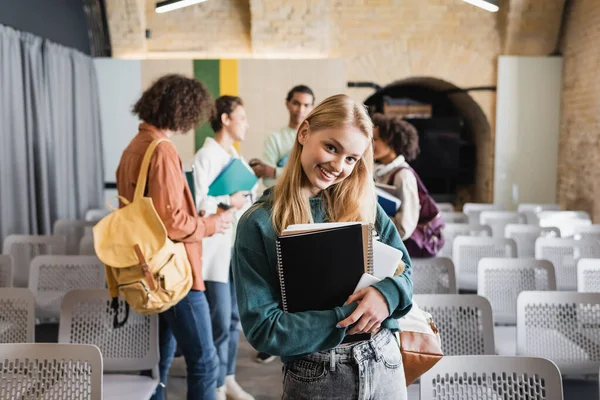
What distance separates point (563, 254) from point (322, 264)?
3687mm

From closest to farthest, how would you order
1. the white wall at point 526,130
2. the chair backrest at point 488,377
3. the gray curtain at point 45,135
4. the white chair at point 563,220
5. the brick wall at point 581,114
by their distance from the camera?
1. the chair backrest at point 488,377
2. the gray curtain at point 45,135
3. the white chair at point 563,220
4. the brick wall at point 581,114
5. the white wall at point 526,130

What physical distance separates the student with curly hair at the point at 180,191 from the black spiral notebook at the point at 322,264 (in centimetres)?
114

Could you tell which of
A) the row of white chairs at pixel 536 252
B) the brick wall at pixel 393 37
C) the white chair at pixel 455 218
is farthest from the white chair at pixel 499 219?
the brick wall at pixel 393 37

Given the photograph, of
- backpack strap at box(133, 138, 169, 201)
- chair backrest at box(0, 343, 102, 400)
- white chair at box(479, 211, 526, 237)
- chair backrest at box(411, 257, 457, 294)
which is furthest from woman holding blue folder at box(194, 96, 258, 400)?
white chair at box(479, 211, 526, 237)

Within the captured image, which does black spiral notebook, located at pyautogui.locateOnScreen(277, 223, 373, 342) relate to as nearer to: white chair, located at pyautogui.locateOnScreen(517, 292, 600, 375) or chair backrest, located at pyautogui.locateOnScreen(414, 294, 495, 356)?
chair backrest, located at pyautogui.locateOnScreen(414, 294, 495, 356)

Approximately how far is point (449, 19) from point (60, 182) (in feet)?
18.3

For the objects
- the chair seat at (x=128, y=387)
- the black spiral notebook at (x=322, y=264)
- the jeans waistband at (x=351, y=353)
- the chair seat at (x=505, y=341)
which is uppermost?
the black spiral notebook at (x=322, y=264)

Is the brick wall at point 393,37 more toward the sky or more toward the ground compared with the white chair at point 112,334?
more toward the sky

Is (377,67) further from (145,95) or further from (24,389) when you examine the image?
(24,389)

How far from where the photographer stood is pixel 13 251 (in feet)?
14.8

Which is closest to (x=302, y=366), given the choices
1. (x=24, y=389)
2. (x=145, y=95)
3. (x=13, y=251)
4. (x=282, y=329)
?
(x=282, y=329)

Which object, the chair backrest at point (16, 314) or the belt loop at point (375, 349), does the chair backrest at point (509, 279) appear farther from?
the chair backrest at point (16, 314)

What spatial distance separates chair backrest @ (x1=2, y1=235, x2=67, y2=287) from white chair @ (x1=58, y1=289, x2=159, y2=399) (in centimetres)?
182

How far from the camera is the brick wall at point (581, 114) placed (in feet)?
23.8
